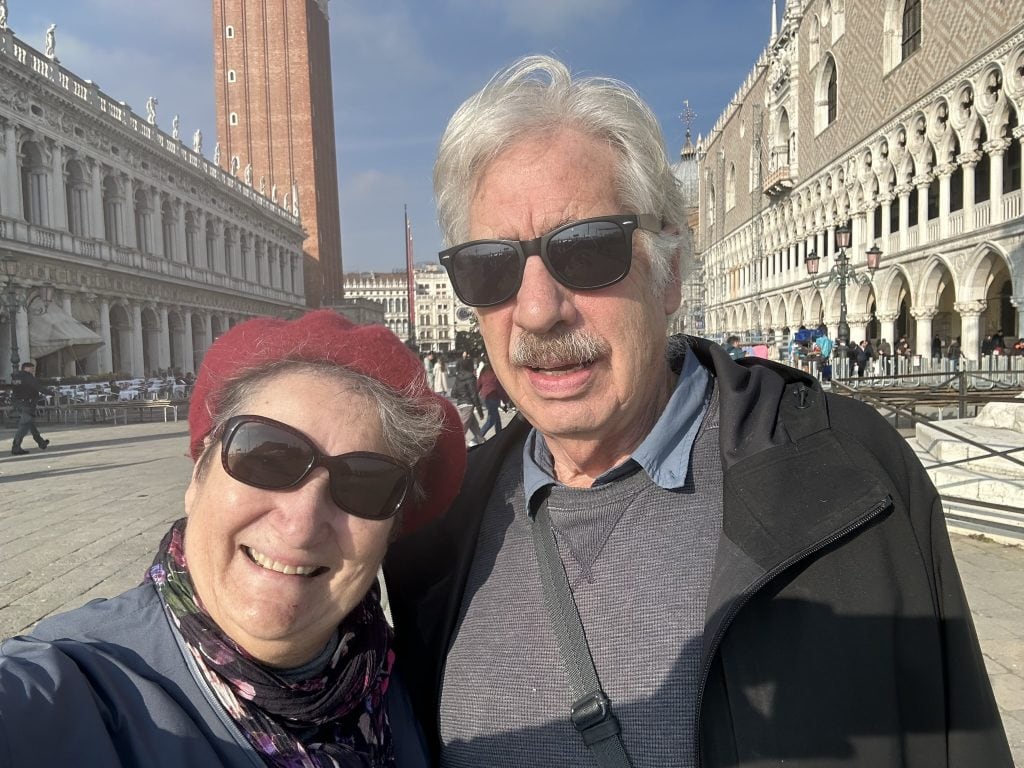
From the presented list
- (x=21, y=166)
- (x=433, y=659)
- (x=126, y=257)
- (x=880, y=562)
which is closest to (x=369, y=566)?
(x=433, y=659)

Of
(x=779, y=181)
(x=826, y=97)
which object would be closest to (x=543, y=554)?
(x=826, y=97)

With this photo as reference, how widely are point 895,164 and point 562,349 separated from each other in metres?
24.3

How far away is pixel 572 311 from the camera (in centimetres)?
133

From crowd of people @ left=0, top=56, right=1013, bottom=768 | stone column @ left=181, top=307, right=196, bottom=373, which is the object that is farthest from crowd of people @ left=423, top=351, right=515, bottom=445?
stone column @ left=181, top=307, right=196, bottom=373

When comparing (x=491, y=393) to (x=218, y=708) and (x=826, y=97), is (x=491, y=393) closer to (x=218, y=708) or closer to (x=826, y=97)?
(x=218, y=708)

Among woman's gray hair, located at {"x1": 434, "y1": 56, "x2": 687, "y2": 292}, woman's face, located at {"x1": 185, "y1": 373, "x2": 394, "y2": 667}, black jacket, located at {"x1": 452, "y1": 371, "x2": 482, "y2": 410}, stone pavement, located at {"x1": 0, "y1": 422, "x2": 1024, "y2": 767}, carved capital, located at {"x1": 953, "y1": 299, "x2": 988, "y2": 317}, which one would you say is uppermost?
carved capital, located at {"x1": 953, "y1": 299, "x2": 988, "y2": 317}

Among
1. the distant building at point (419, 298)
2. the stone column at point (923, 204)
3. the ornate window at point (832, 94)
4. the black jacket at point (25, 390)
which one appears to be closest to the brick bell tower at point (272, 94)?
the ornate window at point (832, 94)

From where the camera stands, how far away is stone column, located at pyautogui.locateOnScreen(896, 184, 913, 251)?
21375 mm

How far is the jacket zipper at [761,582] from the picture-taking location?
102cm

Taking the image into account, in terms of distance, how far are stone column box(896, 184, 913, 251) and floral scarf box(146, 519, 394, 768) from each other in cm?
2370

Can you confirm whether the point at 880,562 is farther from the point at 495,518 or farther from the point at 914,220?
the point at 914,220

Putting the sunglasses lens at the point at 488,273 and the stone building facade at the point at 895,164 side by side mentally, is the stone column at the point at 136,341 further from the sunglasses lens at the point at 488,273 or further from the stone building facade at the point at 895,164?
the sunglasses lens at the point at 488,273

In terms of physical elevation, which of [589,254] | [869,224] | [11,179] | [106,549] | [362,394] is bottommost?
[106,549]

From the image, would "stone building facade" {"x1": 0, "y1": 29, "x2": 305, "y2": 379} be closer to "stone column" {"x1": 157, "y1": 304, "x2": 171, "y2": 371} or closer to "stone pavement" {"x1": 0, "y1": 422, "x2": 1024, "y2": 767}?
"stone column" {"x1": 157, "y1": 304, "x2": 171, "y2": 371}
